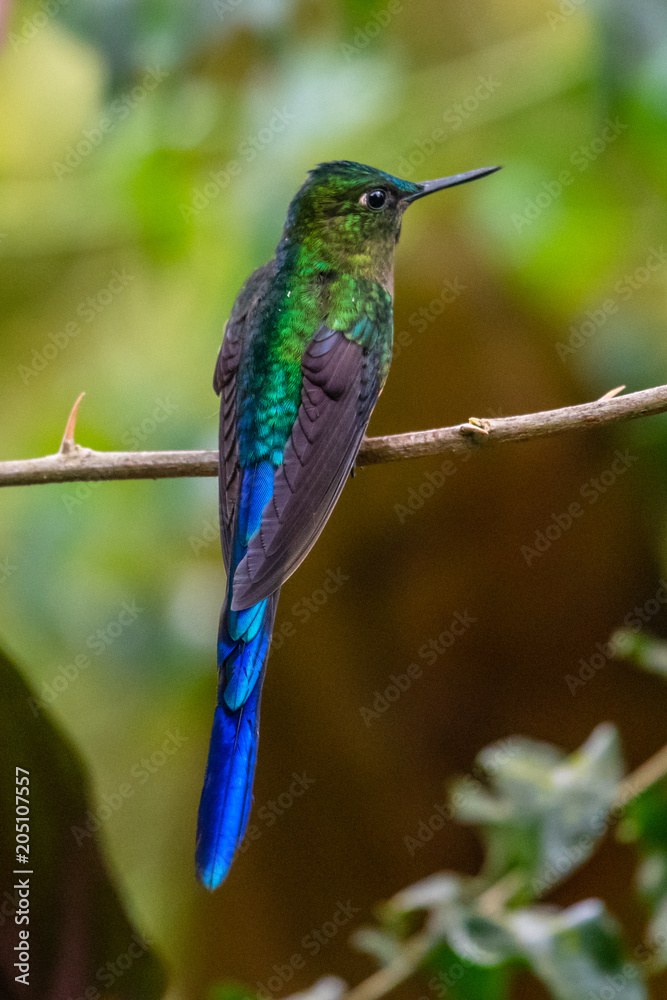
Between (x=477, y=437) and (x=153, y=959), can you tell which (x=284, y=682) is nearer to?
(x=153, y=959)

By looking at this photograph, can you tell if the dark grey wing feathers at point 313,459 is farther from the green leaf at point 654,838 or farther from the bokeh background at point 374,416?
the green leaf at point 654,838

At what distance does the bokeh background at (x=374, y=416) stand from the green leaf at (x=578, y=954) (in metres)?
0.36

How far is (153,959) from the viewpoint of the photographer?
3.05ft

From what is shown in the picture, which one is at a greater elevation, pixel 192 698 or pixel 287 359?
pixel 287 359

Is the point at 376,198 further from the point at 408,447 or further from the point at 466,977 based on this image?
the point at 466,977

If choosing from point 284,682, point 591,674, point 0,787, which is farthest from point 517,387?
point 0,787

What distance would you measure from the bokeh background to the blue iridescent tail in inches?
21.9

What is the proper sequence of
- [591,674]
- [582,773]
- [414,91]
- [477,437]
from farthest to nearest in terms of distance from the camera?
[591,674] → [414,91] → [582,773] → [477,437]

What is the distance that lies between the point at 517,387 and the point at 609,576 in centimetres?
36

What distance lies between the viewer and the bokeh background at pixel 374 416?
1267mm

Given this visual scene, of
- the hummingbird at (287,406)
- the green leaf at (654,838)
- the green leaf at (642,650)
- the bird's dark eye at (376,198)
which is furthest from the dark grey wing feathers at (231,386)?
the green leaf at (654,838)

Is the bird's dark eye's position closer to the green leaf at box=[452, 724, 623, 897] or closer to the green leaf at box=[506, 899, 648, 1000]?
the green leaf at box=[452, 724, 623, 897]

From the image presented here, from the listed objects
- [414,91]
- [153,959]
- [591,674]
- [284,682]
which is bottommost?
[153,959]

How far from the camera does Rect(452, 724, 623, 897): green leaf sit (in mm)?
1049
